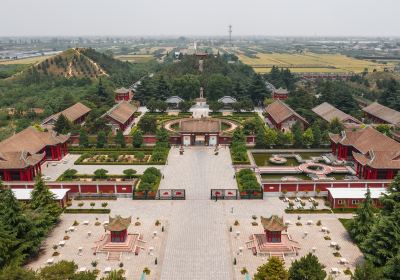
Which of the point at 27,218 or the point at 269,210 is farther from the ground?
the point at 27,218

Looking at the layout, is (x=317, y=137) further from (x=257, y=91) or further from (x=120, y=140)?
(x=257, y=91)

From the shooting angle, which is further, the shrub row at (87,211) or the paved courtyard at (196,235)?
the shrub row at (87,211)

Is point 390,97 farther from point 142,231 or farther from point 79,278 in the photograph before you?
point 79,278

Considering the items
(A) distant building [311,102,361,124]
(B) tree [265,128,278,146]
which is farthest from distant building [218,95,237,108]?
(B) tree [265,128,278,146]

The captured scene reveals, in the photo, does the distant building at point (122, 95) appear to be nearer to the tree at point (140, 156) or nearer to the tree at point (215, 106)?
the tree at point (215, 106)

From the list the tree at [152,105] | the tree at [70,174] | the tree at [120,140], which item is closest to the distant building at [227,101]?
the tree at [152,105]

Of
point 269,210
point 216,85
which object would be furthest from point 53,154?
point 216,85
